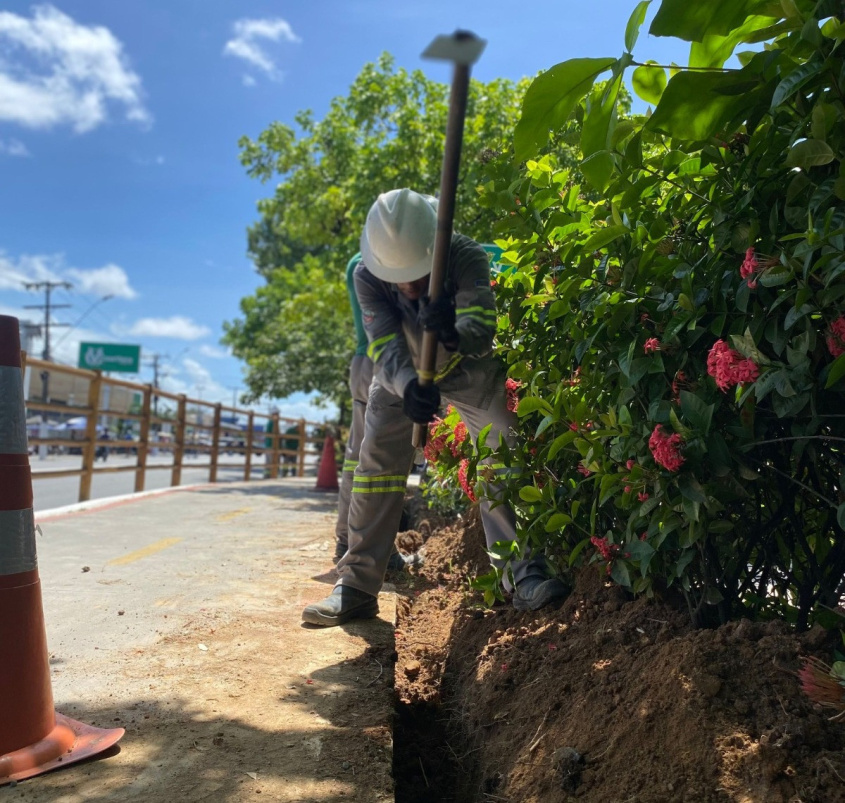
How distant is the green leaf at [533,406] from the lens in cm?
227

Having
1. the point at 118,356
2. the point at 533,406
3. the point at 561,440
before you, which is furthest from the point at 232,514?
the point at 118,356

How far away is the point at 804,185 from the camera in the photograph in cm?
163


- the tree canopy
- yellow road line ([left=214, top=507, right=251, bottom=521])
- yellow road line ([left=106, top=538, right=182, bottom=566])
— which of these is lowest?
yellow road line ([left=106, top=538, right=182, bottom=566])

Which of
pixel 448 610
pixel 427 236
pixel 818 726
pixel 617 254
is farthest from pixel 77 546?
pixel 818 726

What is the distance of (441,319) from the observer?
2.88 m

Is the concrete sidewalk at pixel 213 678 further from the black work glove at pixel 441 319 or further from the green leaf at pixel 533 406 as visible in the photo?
the black work glove at pixel 441 319

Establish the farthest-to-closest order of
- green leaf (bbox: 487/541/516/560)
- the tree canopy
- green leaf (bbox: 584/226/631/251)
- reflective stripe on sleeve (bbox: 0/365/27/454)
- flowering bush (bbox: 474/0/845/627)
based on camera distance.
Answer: the tree canopy, green leaf (bbox: 487/541/516/560), reflective stripe on sleeve (bbox: 0/365/27/454), green leaf (bbox: 584/226/631/251), flowering bush (bbox: 474/0/845/627)

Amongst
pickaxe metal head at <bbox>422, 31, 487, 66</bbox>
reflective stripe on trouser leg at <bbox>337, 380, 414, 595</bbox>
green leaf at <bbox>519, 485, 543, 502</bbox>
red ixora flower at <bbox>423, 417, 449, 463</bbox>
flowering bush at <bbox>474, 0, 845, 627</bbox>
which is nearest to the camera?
pickaxe metal head at <bbox>422, 31, 487, 66</bbox>

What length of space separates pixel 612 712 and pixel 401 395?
1.65m

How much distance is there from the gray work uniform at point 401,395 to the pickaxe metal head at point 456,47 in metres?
1.71

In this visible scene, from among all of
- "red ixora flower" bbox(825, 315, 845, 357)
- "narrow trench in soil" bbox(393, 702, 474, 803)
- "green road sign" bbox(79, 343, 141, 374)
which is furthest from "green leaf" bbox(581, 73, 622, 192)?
"green road sign" bbox(79, 343, 141, 374)

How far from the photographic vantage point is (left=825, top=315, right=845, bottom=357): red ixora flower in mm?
1509

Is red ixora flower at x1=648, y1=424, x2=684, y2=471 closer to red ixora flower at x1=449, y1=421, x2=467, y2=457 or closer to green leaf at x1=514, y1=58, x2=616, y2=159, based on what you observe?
green leaf at x1=514, y1=58, x2=616, y2=159

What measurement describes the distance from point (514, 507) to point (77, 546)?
3842 mm
